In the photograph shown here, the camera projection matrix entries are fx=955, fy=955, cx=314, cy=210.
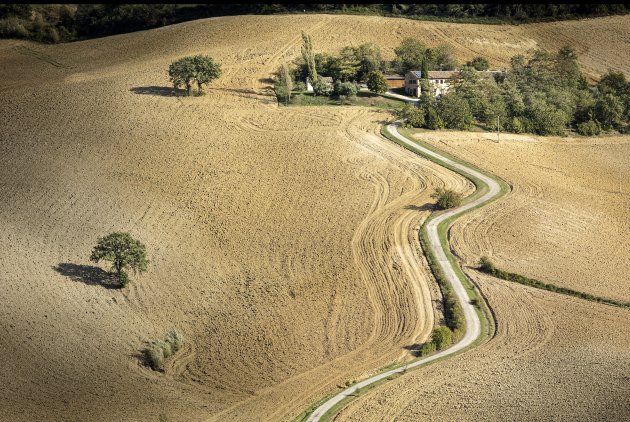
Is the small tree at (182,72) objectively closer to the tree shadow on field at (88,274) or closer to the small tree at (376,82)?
the small tree at (376,82)

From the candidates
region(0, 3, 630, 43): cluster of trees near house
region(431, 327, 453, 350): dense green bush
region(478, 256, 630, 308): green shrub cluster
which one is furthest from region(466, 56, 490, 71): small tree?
region(431, 327, 453, 350): dense green bush

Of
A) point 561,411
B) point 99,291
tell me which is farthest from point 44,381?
point 561,411

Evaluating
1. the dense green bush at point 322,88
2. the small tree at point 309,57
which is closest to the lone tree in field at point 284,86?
the dense green bush at point 322,88

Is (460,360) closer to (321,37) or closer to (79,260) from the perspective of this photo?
(79,260)

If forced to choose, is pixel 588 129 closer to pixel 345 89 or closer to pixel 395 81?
pixel 395 81

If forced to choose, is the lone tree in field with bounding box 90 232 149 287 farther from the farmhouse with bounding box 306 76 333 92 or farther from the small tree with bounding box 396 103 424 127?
the farmhouse with bounding box 306 76 333 92

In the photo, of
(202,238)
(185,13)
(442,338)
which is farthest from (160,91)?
(442,338)
